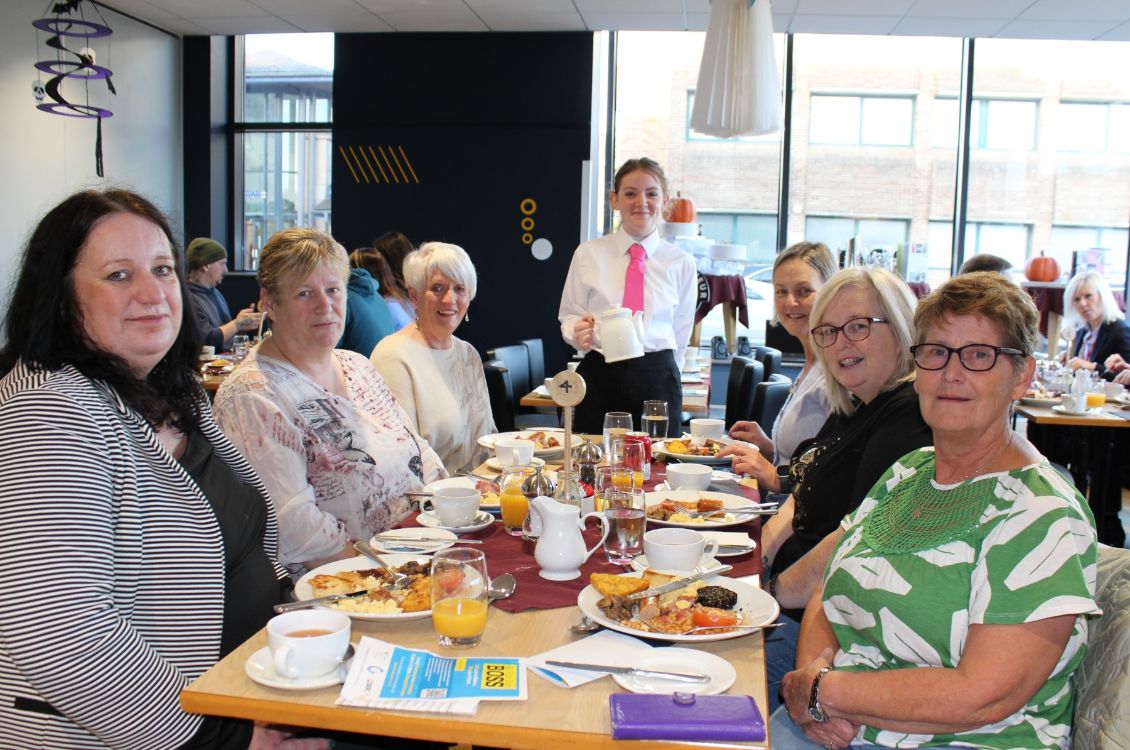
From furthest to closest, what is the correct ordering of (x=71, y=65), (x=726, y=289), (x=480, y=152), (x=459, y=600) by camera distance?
(x=480, y=152) → (x=726, y=289) → (x=71, y=65) → (x=459, y=600)

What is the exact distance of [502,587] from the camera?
1714 mm

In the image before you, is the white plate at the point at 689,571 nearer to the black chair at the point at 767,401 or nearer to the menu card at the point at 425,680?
the menu card at the point at 425,680

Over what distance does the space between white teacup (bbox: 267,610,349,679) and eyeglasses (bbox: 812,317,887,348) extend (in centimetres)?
141

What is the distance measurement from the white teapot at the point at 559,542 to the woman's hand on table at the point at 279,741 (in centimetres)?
53

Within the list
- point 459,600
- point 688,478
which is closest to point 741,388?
point 688,478

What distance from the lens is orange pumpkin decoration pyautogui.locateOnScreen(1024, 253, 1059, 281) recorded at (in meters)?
7.45

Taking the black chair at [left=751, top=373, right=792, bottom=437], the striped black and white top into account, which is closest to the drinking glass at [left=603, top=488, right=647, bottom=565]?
the striped black and white top

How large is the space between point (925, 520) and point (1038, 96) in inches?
310

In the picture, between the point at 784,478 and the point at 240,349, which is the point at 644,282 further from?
Answer: the point at 240,349

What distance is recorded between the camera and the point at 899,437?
200 centimetres

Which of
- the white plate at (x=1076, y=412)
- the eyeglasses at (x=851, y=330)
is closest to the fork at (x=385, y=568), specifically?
the eyeglasses at (x=851, y=330)

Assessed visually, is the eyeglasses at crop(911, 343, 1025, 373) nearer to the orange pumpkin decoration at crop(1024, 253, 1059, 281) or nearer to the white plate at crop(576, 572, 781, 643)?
the white plate at crop(576, 572, 781, 643)

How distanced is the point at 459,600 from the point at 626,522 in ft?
1.81

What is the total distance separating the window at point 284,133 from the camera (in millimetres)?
8609
